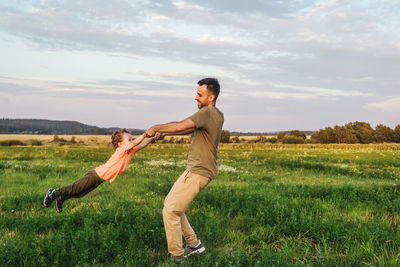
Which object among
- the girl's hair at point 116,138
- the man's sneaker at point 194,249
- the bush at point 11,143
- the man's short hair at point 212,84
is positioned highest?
the man's short hair at point 212,84

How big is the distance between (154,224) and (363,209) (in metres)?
5.44

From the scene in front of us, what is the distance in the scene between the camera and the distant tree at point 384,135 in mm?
100000

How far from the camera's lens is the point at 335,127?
10462cm

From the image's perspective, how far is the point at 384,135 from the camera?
101 metres

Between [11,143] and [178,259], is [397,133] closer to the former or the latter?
[11,143]

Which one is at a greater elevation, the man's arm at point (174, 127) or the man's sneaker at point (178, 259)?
the man's arm at point (174, 127)

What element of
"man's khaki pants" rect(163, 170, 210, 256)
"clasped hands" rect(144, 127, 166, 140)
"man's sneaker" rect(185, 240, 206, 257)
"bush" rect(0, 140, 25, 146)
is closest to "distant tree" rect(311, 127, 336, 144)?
"bush" rect(0, 140, 25, 146)

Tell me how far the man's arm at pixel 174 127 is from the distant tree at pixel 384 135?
110 metres

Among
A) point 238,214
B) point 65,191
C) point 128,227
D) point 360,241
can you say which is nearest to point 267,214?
point 238,214

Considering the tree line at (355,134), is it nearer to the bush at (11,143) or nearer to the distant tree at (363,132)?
the distant tree at (363,132)

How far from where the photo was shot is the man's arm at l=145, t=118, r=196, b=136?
4355mm

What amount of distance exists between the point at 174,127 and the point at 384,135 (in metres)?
113

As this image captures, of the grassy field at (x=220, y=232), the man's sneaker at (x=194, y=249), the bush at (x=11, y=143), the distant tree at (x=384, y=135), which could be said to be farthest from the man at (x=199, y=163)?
the distant tree at (x=384, y=135)

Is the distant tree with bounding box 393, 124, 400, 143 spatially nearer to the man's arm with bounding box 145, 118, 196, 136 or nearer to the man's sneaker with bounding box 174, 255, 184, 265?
the man's sneaker with bounding box 174, 255, 184, 265
